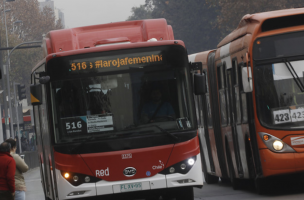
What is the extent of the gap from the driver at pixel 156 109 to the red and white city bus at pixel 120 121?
1 cm

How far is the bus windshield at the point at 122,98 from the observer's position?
1001 cm

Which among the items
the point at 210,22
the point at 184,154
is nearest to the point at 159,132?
the point at 184,154

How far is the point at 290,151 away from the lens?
11.1 meters

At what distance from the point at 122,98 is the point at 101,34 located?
207 centimetres

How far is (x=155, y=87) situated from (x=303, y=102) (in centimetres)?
265

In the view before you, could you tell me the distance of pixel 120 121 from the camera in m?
10.0

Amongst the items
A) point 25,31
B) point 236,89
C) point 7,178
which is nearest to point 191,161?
point 7,178

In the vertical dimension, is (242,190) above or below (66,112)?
below

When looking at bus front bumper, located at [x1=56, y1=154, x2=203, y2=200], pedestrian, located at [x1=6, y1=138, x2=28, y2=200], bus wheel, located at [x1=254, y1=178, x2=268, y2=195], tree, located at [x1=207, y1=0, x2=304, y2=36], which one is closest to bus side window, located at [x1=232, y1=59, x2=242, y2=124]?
bus wheel, located at [x1=254, y1=178, x2=268, y2=195]

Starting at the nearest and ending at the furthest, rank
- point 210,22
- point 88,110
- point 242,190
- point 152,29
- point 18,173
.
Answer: point 88,110
point 18,173
point 152,29
point 242,190
point 210,22

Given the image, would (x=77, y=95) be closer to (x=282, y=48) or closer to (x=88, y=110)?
(x=88, y=110)

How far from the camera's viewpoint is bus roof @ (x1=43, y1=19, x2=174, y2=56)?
11.5 metres

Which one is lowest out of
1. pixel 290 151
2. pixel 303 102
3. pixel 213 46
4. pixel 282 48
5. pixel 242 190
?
pixel 242 190

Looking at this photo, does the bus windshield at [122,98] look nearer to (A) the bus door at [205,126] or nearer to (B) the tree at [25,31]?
(A) the bus door at [205,126]
